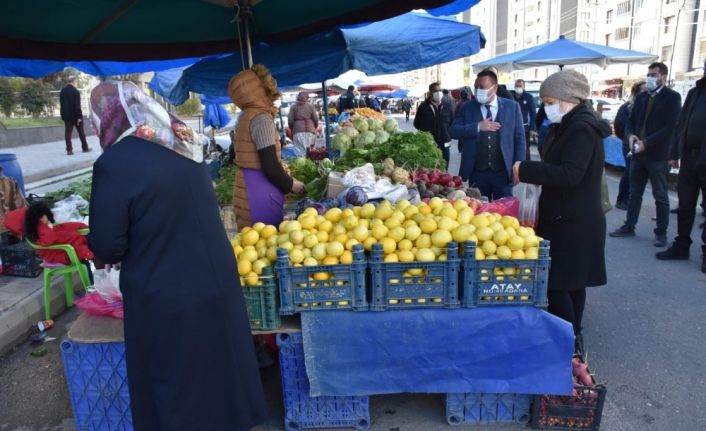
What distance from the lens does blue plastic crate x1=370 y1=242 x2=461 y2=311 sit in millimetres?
2740

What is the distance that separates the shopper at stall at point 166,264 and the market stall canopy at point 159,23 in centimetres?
243

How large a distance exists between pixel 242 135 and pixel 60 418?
2.23m

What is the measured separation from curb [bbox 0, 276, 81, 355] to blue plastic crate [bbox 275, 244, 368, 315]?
299cm

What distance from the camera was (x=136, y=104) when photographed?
78.0 inches

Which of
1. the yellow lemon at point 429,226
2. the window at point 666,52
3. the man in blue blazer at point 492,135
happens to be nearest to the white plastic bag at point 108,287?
the yellow lemon at point 429,226

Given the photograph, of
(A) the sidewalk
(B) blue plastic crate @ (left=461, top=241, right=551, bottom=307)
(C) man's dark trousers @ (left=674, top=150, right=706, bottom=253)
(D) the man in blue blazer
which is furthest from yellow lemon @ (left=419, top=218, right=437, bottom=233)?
(A) the sidewalk

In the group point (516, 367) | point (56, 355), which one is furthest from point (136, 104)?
point (56, 355)

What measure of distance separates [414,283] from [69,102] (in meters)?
13.2

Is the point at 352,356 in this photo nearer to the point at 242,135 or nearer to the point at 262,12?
the point at 242,135

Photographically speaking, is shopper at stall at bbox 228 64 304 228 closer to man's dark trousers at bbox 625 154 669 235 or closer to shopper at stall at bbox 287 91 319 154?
man's dark trousers at bbox 625 154 669 235

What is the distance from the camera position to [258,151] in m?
3.75

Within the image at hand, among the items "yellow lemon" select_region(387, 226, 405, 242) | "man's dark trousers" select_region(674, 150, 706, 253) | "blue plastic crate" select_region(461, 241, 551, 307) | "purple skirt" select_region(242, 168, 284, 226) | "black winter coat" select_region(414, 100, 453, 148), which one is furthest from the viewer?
"black winter coat" select_region(414, 100, 453, 148)

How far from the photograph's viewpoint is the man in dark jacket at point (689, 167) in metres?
5.30

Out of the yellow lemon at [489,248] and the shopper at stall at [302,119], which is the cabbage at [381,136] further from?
the shopper at stall at [302,119]
